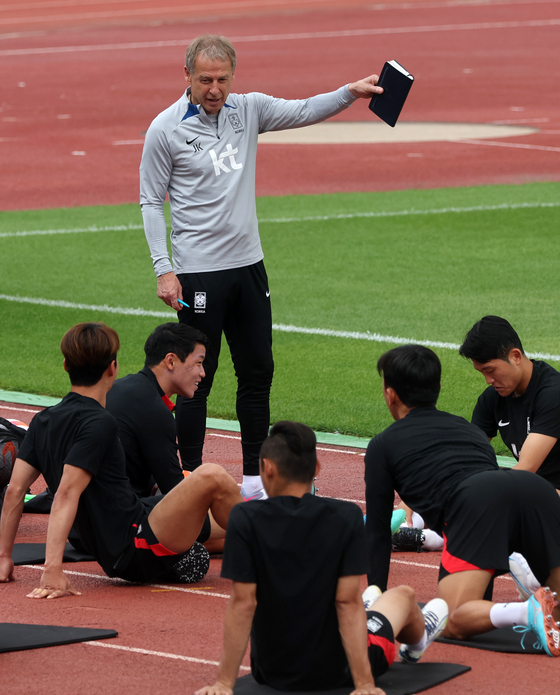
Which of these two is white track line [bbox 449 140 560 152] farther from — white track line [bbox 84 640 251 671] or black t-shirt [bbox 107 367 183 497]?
white track line [bbox 84 640 251 671]

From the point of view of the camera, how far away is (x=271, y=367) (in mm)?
6699

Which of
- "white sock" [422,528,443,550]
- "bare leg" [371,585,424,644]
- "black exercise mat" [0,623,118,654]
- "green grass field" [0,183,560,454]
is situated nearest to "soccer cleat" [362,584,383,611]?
"bare leg" [371,585,424,644]

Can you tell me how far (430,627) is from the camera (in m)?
4.34

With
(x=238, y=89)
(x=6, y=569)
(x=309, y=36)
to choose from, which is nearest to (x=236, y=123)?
(x=6, y=569)

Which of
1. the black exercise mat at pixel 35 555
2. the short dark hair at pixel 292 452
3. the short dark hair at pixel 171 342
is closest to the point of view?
the short dark hair at pixel 292 452

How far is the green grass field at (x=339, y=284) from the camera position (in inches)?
382

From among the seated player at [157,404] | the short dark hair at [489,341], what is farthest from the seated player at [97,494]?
the short dark hair at [489,341]

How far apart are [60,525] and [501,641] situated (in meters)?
1.92

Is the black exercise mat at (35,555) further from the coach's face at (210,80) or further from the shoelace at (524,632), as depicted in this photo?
the coach's face at (210,80)

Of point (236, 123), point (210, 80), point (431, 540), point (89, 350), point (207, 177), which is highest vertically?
point (210, 80)

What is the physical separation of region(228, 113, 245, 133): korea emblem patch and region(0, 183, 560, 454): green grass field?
2.76 metres

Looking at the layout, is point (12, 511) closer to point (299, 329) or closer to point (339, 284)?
point (299, 329)

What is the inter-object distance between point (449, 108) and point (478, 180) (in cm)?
1004

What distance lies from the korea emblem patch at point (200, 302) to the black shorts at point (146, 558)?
1.48 m
